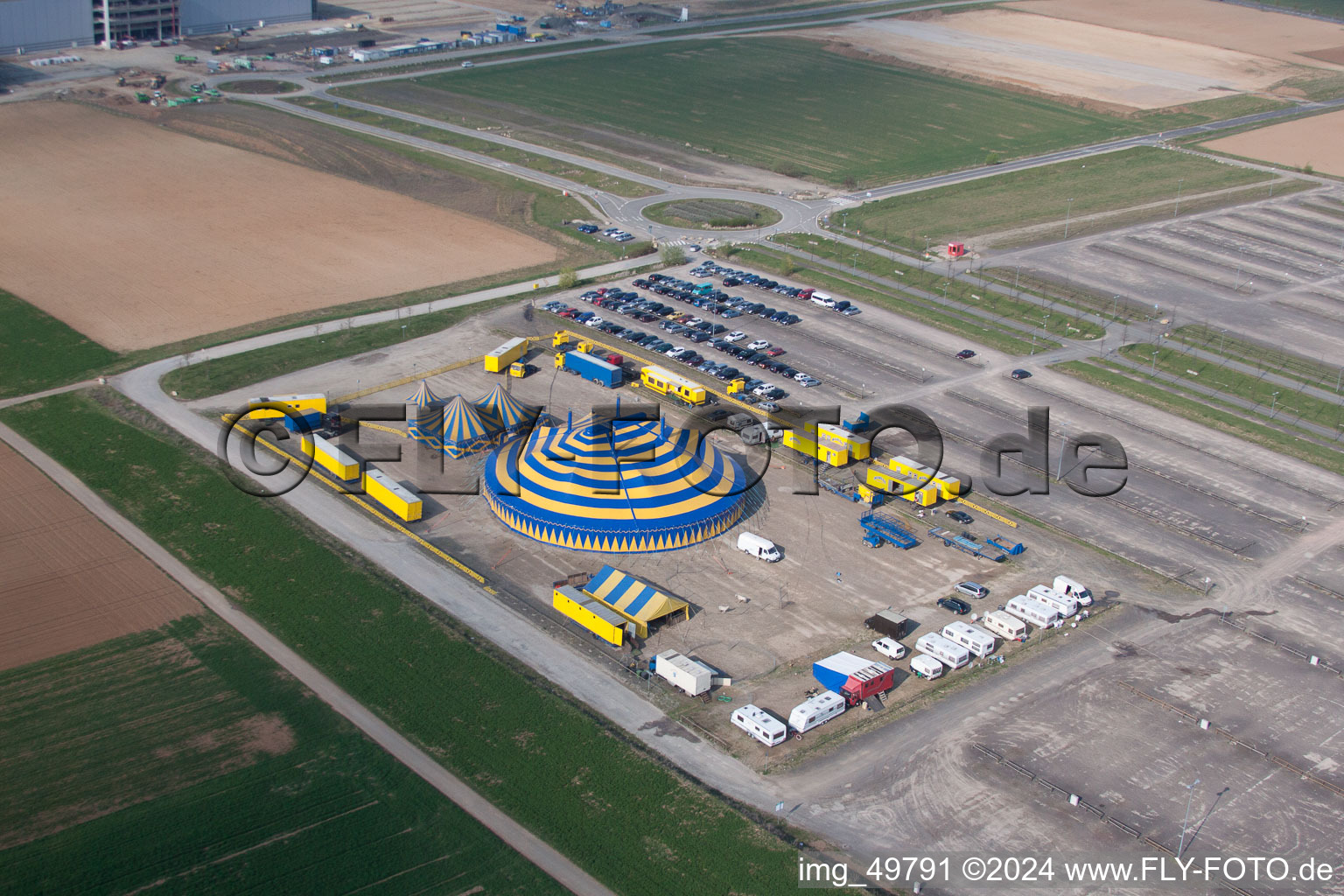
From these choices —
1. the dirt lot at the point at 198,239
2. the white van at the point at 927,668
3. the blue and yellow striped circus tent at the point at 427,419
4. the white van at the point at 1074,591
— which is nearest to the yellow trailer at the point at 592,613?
the white van at the point at 927,668

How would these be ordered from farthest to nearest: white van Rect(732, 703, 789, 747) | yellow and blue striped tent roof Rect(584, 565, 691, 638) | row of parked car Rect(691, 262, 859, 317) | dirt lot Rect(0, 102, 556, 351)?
row of parked car Rect(691, 262, 859, 317) < dirt lot Rect(0, 102, 556, 351) < yellow and blue striped tent roof Rect(584, 565, 691, 638) < white van Rect(732, 703, 789, 747)

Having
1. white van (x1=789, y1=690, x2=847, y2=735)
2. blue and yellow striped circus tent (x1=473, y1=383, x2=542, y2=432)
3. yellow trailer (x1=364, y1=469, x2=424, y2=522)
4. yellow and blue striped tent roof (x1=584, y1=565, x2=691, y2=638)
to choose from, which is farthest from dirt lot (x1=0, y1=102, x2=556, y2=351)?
white van (x1=789, y1=690, x2=847, y2=735)

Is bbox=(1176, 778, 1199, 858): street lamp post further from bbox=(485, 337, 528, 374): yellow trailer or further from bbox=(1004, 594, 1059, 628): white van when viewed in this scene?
bbox=(485, 337, 528, 374): yellow trailer

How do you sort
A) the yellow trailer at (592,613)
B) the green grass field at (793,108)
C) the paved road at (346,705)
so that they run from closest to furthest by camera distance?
the paved road at (346,705)
the yellow trailer at (592,613)
the green grass field at (793,108)

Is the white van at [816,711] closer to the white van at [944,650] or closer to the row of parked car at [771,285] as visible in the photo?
the white van at [944,650]

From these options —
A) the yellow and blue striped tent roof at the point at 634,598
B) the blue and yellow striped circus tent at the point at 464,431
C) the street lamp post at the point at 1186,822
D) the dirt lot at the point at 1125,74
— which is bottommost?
the street lamp post at the point at 1186,822

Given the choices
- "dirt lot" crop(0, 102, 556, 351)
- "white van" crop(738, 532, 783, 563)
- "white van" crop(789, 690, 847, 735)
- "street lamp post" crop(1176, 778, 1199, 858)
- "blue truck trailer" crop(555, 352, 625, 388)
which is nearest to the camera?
"street lamp post" crop(1176, 778, 1199, 858)

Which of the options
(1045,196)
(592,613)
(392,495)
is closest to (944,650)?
(592,613)
